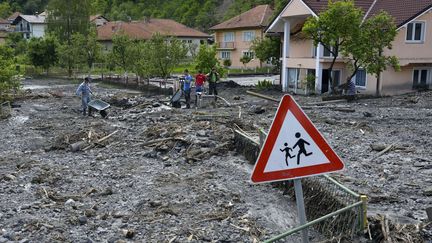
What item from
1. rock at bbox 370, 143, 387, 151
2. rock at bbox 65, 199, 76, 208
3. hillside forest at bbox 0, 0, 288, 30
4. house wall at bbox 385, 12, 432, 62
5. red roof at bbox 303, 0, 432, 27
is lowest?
rock at bbox 65, 199, 76, 208

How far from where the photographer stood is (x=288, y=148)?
3906 mm

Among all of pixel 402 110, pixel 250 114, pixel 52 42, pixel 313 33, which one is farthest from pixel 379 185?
pixel 52 42

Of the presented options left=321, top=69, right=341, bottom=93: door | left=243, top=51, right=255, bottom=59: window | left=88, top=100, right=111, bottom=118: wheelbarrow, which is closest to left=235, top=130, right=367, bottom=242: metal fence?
left=88, top=100, right=111, bottom=118: wheelbarrow

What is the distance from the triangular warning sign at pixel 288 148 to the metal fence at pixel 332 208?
5.64ft

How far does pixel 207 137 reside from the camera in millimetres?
14359

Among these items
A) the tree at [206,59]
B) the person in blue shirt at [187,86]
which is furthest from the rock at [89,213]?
the tree at [206,59]

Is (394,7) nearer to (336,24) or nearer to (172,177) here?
(336,24)

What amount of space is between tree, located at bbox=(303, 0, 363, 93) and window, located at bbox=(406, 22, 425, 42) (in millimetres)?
4752

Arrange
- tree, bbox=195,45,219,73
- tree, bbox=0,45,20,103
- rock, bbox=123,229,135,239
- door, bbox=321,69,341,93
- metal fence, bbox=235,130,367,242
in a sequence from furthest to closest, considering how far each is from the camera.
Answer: tree, bbox=195,45,219,73 → door, bbox=321,69,341,93 → tree, bbox=0,45,20,103 → rock, bbox=123,229,135,239 → metal fence, bbox=235,130,367,242

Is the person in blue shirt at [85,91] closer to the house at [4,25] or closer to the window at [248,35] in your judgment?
the window at [248,35]

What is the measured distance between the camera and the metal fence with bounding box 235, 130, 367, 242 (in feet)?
21.7

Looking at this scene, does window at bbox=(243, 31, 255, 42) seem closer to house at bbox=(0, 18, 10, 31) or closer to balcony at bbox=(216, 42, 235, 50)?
balcony at bbox=(216, 42, 235, 50)

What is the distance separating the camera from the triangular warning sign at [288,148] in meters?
3.90

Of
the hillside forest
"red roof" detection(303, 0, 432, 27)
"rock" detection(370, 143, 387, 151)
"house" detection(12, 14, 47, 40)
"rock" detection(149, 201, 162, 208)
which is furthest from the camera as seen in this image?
the hillside forest
